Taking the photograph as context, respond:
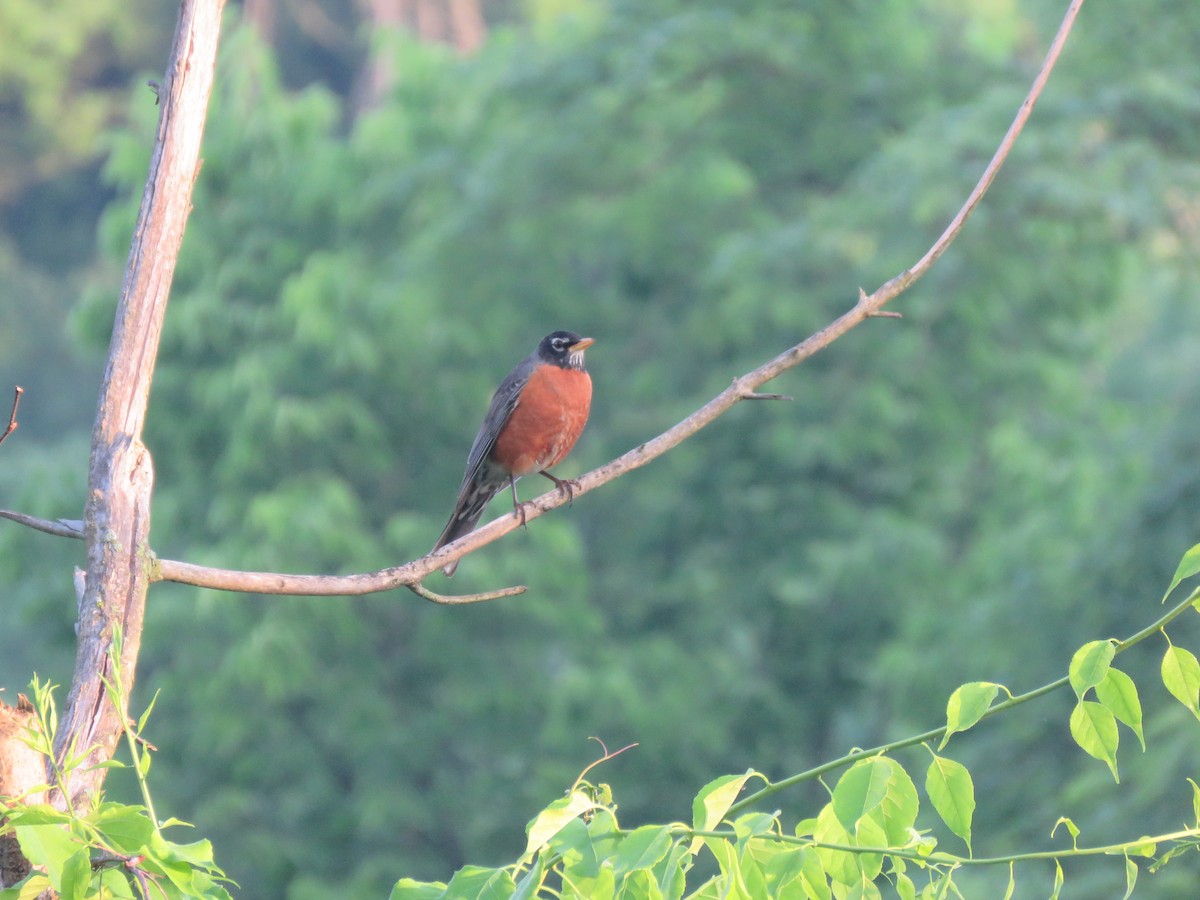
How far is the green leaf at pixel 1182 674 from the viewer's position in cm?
191

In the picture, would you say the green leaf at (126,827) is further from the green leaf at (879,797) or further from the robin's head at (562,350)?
the robin's head at (562,350)

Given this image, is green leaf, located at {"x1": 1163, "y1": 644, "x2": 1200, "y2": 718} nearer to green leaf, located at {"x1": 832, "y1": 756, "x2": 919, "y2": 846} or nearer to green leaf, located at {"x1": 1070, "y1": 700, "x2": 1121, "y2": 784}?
green leaf, located at {"x1": 1070, "y1": 700, "x2": 1121, "y2": 784}

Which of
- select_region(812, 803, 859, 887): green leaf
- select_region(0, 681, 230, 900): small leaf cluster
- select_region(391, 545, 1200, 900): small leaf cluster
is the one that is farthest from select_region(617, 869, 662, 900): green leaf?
select_region(0, 681, 230, 900): small leaf cluster

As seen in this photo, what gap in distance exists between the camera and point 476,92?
18484 millimetres

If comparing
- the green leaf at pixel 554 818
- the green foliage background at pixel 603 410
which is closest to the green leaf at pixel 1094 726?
the green leaf at pixel 554 818

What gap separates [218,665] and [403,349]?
4.02m

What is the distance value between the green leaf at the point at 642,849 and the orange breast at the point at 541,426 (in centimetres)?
420

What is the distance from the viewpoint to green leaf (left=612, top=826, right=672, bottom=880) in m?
1.80

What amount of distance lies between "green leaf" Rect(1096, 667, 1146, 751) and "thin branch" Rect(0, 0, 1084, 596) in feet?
3.23

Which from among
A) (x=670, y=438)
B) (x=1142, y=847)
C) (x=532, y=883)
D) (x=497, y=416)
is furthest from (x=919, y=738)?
(x=497, y=416)

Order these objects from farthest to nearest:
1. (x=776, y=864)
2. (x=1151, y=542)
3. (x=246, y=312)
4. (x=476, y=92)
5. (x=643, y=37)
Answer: (x=476, y=92)
(x=246, y=312)
(x=643, y=37)
(x=1151, y=542)
(x=776, y=864)

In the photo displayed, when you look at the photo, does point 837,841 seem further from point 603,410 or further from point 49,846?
point 603,410

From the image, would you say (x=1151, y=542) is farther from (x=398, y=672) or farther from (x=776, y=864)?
(x=398, y=672)

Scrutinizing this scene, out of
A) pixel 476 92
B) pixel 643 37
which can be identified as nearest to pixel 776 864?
pixel 643 37
